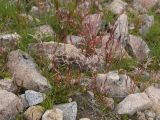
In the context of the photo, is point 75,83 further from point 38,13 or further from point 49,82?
point 38,13

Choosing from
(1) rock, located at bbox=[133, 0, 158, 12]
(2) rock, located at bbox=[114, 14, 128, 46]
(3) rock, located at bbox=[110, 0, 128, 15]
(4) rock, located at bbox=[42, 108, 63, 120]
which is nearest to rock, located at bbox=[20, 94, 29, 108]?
(4) rock, located at bbox=[42, 108, 63, 120]

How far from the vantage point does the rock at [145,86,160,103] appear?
4969mm

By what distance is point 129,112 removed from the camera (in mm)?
4723

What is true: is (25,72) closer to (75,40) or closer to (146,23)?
(75,40)

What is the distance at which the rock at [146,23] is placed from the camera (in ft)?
20.5

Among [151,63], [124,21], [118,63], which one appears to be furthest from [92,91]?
[124,21]

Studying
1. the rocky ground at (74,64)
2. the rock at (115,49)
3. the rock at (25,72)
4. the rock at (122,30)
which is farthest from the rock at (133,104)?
the rock at (122,30)

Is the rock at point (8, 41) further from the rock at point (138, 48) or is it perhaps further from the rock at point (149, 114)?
the rock at point (149, 114)

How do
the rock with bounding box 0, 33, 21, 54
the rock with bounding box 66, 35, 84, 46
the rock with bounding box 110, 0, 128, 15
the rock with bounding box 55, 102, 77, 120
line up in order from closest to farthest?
the rock with bounding box 55, 102, 77, 120
the rock with bounding box 0, 33, 21, 54
the rock with bounding box 66, 35, 84, 46
the rock with bounding box 110, 0, 128, 15

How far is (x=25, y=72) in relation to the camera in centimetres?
483

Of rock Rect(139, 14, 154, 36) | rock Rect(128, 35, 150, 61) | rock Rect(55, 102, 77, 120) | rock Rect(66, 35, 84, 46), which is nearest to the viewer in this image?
rock Rect(55, 102, 77, 120)

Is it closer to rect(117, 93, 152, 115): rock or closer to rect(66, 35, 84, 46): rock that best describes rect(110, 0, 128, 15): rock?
rect(66, 35, 84, 46): rock

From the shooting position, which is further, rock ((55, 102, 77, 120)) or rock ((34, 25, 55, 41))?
rock ((34, 25, 55, 41))

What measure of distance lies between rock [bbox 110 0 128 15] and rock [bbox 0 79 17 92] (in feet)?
7.75
